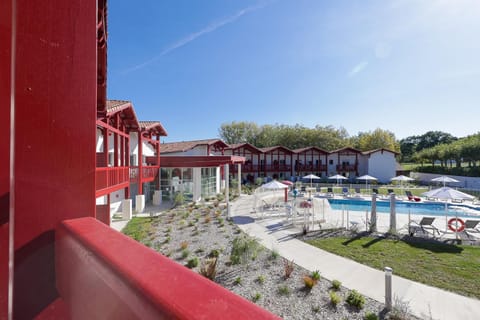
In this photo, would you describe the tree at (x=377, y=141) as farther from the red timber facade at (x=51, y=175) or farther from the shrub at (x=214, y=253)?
the red timber facade at (x=51, y=175)

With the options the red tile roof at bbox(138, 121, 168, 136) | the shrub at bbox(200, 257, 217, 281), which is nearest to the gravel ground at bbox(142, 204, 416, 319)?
the shrub at bbox(200, 257, 217, 281)

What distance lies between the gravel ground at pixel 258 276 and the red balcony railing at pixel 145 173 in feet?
13.5

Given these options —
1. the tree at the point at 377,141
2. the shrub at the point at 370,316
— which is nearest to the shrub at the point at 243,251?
the shrub at the point at 370,316

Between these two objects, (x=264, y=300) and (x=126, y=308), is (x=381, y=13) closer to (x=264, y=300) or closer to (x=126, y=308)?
(x=264, y=300)

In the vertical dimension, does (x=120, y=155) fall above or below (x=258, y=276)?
above

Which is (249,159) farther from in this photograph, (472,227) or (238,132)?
(472,227)

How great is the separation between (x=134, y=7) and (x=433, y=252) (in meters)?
15.6

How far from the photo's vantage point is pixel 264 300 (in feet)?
20.1

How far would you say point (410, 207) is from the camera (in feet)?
66.0

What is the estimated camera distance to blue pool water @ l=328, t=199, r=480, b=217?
1817 cm

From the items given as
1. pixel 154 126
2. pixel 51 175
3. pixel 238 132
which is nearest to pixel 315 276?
pixel 51 175

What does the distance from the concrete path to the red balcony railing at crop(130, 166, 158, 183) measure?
29.3 ft

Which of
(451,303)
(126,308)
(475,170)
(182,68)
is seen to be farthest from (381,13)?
(475,170)

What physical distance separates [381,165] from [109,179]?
4492 centimetres
